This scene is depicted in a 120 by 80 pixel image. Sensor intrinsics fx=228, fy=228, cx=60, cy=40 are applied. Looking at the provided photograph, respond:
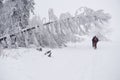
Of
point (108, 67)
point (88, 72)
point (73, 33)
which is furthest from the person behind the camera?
point (73, 33)

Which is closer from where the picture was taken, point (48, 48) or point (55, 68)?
point (55, 68)

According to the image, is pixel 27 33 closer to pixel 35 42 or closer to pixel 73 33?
pixel 35 42

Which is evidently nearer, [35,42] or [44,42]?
[35,42]

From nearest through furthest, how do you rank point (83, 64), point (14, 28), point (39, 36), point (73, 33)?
point (83, 64) → point (14, 28) → point (39, 36) → point (73, 33)

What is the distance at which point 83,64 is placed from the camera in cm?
1121

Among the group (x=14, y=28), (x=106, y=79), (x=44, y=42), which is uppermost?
(x=14, y=28)

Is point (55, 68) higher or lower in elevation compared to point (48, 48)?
lower

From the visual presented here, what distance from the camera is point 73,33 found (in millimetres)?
17375

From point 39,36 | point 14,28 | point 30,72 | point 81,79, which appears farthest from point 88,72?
point 39,36

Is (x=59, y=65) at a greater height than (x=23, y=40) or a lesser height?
lesser

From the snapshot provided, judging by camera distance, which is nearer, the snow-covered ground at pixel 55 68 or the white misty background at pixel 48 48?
the snow-covered ground at pixel 55 68

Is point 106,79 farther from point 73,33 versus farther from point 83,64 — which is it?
point 73,33

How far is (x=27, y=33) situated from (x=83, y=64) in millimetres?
5212

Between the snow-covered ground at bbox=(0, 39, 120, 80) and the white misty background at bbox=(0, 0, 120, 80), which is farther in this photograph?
the white misty background at bbox=(0, 0, 120, 80)
